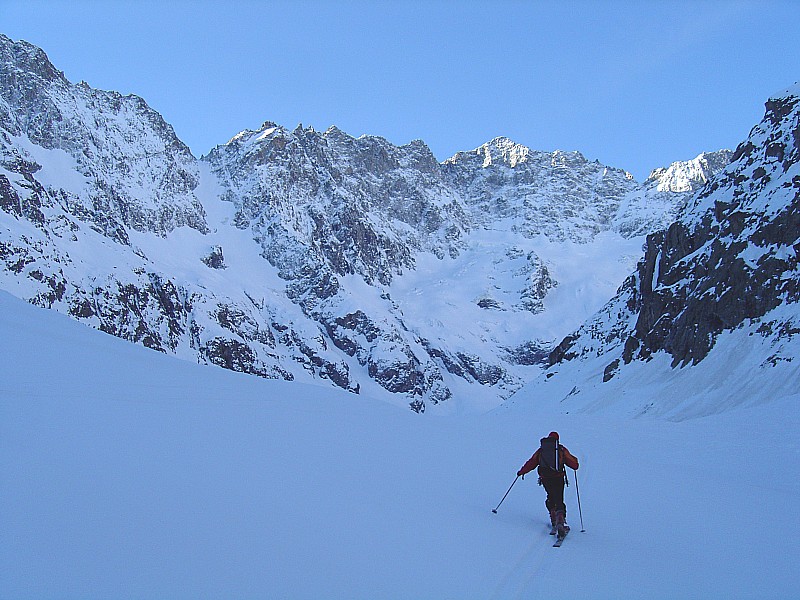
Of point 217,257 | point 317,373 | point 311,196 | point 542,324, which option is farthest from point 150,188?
point 542,324

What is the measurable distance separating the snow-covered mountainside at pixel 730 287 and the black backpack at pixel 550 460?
32305 millimetres

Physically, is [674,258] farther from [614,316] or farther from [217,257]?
[217,257]

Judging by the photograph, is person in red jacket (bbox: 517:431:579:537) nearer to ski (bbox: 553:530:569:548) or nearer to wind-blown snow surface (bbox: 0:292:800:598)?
ski (bbox: 553:530:569:548)

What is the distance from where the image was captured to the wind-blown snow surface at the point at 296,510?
17.5ft

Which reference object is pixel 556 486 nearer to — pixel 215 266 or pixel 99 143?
pixel 215 266

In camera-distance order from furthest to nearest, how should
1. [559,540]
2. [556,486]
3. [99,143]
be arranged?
[99,143]
[556,486]
[559,540]

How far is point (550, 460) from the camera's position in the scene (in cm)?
875

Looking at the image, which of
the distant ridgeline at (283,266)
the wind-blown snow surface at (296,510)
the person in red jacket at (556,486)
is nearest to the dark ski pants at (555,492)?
the person in red jacket at (556,486)

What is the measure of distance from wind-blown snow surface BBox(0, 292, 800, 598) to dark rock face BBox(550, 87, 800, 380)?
127ft

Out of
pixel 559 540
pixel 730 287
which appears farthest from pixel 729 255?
pixel 559 540

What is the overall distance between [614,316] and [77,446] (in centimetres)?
7922

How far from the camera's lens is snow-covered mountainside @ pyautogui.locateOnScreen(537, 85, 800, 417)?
4303 cm

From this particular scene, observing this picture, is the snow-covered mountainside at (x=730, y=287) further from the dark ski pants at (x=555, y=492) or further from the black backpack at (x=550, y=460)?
the dark ski pants at (x=555, y=492)

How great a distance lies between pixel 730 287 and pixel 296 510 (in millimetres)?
52261
